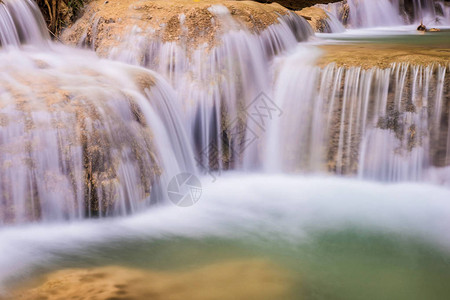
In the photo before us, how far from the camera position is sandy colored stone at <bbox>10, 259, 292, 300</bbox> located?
10.4 ft

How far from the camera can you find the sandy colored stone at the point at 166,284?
10.4 feet

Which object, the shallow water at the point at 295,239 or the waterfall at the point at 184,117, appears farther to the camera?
the waterfall at the point at 184,117

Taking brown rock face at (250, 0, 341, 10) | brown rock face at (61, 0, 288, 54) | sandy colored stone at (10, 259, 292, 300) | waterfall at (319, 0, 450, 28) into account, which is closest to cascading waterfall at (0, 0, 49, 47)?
brown rock face at (61, 0, 288, 54)

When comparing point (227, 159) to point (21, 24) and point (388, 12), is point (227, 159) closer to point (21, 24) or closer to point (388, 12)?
point (21, 24)

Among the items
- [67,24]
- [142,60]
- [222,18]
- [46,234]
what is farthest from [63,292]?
[67,24]

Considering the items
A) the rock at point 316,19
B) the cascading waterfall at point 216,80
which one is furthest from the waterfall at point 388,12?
the cascading waterfall at point 216,80

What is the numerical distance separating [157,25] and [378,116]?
2.98 m

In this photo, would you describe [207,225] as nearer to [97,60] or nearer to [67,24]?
[97,60]

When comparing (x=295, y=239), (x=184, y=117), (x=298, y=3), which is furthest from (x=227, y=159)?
(x=298, y=3)

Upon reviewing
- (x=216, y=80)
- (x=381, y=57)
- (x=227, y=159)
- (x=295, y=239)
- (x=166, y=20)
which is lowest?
(x=295, y=239)

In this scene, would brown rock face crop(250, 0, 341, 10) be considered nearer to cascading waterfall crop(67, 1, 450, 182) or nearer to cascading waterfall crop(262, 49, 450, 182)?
cascading waterfall crop(67, 1, 450, 182)

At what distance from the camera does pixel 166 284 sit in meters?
3.37

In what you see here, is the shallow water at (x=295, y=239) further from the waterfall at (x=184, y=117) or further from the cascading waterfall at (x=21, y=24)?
the cascading waterfall at (x=21, y=24)

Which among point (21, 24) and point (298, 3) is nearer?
point (21, 24)
